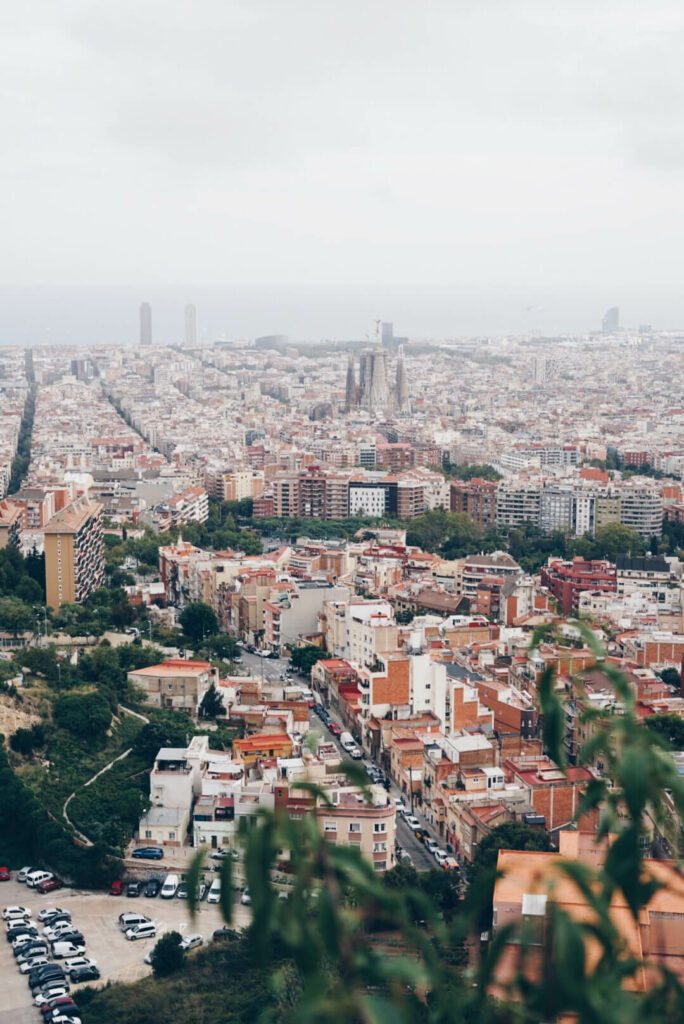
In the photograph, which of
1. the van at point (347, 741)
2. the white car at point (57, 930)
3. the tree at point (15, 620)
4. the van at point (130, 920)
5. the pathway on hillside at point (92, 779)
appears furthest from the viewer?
the tree at point (15, 620)

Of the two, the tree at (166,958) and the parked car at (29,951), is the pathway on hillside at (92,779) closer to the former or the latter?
the parked car at (29,951)

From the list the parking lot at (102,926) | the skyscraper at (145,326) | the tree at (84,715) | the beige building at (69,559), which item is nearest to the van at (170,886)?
the parking lot at (102,926)

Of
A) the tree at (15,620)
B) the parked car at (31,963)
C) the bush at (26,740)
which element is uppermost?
the tree at (15,620)

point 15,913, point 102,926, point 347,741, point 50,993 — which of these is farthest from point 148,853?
point 347,741

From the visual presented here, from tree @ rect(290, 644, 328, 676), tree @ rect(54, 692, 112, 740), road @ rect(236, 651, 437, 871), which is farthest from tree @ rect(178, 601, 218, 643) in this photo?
tree @ rect(54, 692, 112, 740)

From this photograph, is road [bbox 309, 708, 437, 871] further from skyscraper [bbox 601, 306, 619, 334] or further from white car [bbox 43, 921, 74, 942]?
skyscraper [bbox 601, 306, 619, 334]

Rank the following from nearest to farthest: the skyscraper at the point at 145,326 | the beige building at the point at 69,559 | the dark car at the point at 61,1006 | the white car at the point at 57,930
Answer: the dark car at the point at 61,1006
the white car at the point at 57,930
the beige building at the point at 69,559
the skyscraper at the point at 145,326

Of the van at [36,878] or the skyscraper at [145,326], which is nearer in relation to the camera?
the van at [36,878]

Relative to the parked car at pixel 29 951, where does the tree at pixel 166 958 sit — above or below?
above

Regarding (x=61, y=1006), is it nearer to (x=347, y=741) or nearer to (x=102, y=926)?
(x=102, y=926)
